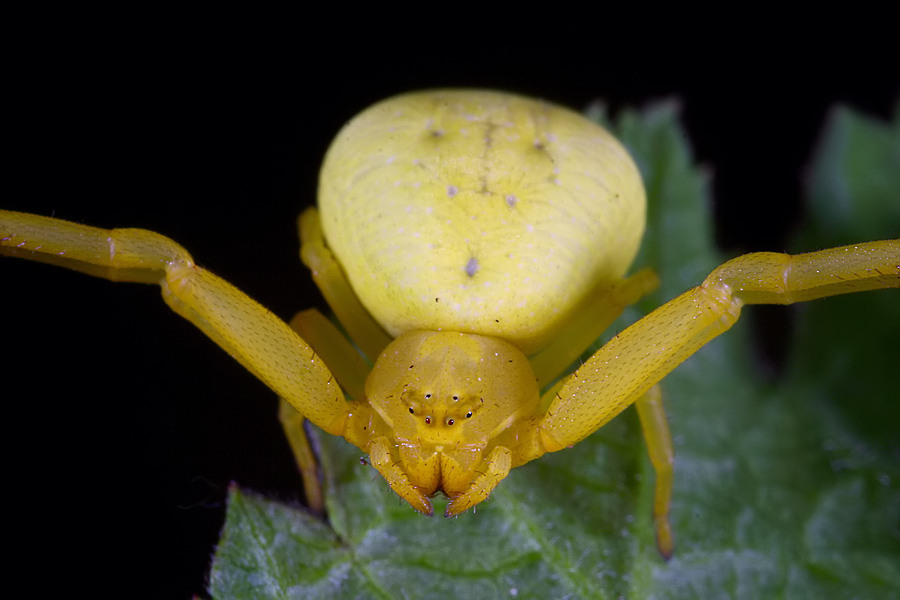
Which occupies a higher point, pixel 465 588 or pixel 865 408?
pixel 865 408

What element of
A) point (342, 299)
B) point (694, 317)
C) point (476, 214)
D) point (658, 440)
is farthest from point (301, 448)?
point (694, 317)

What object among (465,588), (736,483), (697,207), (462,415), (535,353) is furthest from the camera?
(697,207)

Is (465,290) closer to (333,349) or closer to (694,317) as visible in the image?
(333,349)

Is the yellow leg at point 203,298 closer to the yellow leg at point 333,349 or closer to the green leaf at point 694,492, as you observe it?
the yellow leg at point 333,349

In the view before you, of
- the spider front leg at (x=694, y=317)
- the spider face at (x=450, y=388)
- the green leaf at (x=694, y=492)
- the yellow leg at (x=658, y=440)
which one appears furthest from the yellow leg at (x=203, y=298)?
the yellow leg at (x=658, y=440)

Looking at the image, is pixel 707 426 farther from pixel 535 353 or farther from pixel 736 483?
pixel 535 353

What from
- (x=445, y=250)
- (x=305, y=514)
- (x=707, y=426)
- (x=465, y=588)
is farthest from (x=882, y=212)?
(x=305, y=514)

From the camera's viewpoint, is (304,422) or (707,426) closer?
(304,422)
